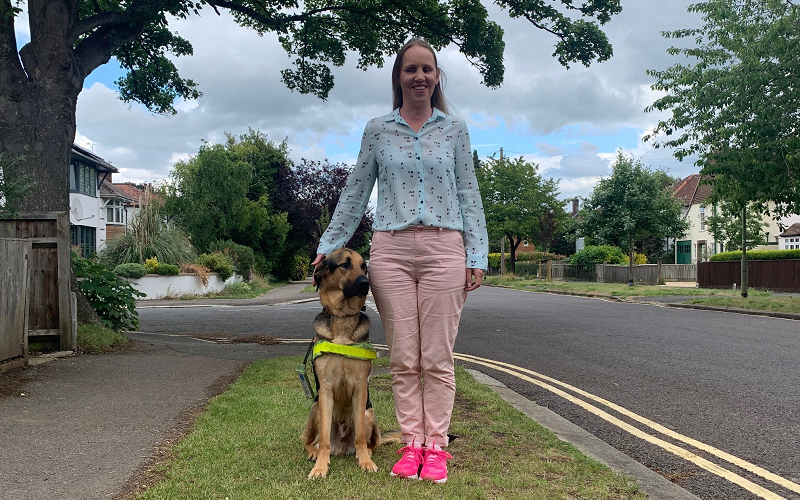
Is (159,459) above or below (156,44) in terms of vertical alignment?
below

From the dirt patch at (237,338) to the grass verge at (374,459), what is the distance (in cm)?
503

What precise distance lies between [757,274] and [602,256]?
1280 centimetres

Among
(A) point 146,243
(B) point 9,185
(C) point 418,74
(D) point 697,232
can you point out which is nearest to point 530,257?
(D) point 697,232

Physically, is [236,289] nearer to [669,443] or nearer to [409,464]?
[669,443]

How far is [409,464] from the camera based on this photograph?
321 cm

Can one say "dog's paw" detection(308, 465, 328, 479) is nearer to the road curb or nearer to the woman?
the woman

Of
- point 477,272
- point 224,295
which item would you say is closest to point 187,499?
point 477,272

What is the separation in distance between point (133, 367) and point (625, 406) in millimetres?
5217

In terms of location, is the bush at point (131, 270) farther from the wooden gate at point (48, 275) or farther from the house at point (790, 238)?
the house at point (790, 238)

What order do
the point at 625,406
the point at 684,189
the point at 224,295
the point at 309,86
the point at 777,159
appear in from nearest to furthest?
the point at 625,406 < the point at 309,86 < the point at 777,159 < the point at 224,295 < the point at 684,189

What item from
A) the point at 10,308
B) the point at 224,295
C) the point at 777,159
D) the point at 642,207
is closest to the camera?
the point at 10,308

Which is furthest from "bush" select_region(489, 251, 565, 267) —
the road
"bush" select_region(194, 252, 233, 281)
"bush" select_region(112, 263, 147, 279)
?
the road

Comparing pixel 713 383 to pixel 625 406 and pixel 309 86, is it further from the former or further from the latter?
pixel 309 86

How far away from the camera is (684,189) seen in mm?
53000
